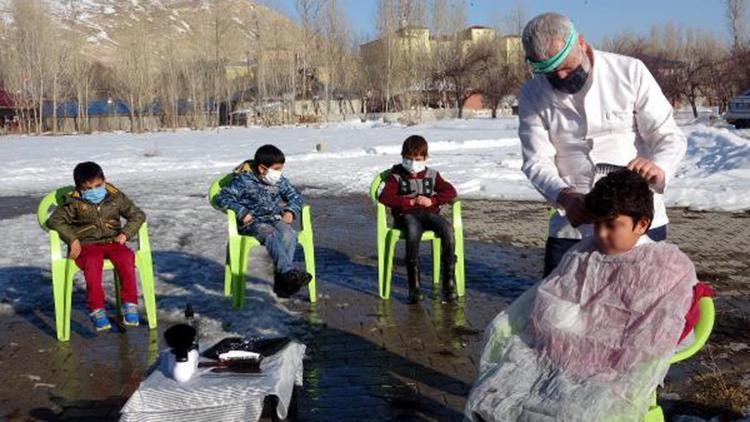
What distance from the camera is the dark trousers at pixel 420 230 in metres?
6.06

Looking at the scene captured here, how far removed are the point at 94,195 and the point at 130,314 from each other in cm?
88

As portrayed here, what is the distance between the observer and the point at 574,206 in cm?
300

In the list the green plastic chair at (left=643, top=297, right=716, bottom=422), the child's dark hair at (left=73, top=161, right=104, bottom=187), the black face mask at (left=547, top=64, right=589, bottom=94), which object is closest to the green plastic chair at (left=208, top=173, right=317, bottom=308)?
the child's dark hair at (left=73, top=161, right=104, bottom=187)

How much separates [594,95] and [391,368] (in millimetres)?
2083

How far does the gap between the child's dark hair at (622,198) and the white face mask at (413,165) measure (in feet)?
11.5

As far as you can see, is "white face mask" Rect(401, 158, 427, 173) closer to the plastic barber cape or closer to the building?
the plastic barber cape

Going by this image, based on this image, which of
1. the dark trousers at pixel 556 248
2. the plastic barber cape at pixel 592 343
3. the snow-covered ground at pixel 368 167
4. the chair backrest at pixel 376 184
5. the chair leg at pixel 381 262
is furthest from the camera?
the snow-covered ground at pixel 368 167

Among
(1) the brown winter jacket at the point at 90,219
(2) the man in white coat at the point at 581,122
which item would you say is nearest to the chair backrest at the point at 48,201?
(1) the brown winter jacket at the point at 90,219

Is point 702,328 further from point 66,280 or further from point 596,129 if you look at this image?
point 66,280

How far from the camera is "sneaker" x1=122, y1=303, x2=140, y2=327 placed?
5523mm

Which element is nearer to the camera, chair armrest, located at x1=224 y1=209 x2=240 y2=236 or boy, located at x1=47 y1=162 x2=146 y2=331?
boy, located at x1=47 y1=162 x2=146 y2=331

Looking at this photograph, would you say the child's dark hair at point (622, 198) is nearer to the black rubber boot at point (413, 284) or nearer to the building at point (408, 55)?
the black rubber boot at point (413, 284)

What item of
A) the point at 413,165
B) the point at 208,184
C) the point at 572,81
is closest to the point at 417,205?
the point at 413,165

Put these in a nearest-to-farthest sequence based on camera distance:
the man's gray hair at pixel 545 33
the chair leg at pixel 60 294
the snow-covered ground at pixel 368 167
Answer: the man's gray hair at pixel 545 33, the chair leg at pixel 60 294, the snow-covered ground at pixel 368 167
